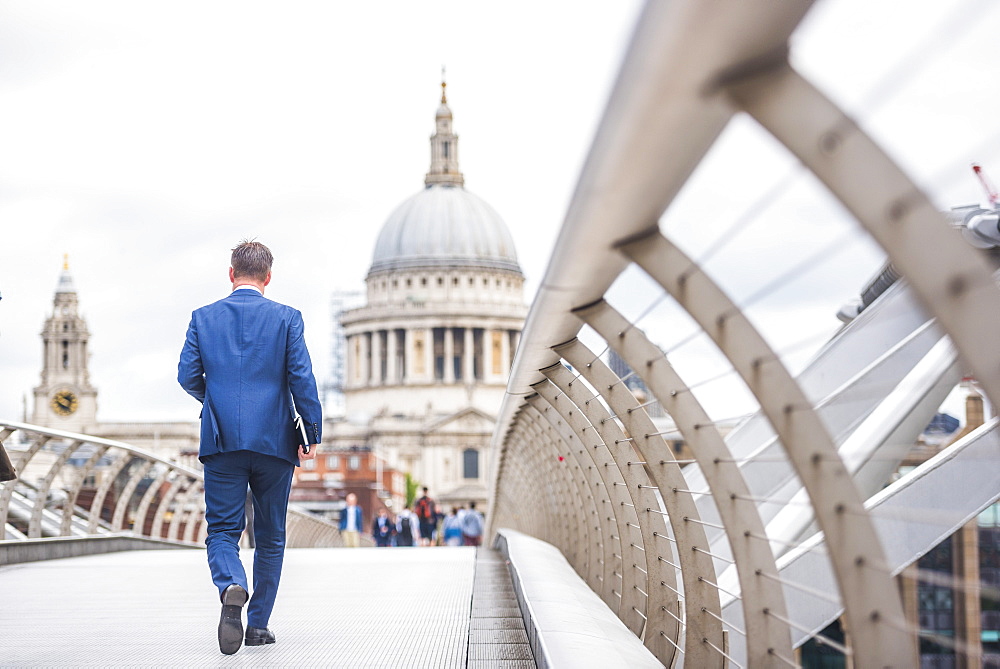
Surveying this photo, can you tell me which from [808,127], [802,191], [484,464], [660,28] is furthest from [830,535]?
[484,464]

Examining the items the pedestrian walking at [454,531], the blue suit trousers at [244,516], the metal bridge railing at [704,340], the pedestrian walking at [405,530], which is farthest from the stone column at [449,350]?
the blue suit trousers at [244,516]

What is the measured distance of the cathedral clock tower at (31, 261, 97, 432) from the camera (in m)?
106

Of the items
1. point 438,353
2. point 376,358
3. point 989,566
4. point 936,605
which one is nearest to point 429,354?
point 438,353

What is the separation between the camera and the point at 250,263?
5.32 metres

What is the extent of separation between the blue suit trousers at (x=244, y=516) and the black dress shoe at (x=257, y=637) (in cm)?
5

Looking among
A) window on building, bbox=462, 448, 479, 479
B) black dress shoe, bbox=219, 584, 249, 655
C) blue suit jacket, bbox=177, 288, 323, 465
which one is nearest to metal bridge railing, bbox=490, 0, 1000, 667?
blue suit jacket, bbox=177, 288, 323, 465

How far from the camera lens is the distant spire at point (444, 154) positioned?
419 feet

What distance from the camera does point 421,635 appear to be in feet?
17.3

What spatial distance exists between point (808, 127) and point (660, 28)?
0.26 metres

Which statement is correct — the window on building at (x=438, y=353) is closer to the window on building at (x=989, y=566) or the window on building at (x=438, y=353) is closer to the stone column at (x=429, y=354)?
the stone column at (x=429, y=354)

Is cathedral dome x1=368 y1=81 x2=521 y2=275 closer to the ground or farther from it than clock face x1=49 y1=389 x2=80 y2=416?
farther from it

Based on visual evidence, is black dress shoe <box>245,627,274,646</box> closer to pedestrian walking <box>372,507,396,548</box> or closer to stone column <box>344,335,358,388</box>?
pedestrian walking <box>372,507,396,548</box>

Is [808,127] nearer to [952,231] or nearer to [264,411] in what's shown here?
[952,231]

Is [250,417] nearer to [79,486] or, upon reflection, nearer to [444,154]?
[79,486]
